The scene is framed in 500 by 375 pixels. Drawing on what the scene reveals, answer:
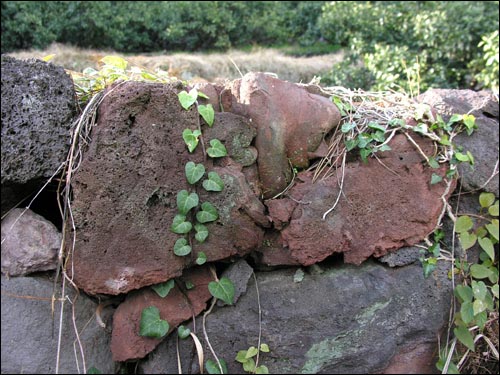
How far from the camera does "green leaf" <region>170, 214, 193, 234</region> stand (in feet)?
6.46

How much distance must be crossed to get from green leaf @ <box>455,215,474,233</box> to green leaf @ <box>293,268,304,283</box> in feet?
2.59

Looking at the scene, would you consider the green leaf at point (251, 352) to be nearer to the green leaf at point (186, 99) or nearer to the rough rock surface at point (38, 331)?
the rough rock surface at point (38, 331)

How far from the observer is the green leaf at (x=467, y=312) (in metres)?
2.19

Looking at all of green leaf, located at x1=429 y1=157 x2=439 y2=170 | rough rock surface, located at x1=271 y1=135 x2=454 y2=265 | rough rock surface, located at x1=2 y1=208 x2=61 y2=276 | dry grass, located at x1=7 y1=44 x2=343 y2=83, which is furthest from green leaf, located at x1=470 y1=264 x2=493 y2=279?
dry grass, located at x1=7 y1=44 x2=343 y2=83

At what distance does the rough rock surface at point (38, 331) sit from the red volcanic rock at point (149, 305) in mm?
98

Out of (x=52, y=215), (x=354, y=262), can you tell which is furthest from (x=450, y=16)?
(x=52, y=215)

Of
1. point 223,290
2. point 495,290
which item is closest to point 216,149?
point 223,290

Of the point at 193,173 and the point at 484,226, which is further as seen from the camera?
the point at 484,226

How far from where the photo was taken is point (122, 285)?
1939 mm

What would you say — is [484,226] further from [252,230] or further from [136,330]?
[136,330]

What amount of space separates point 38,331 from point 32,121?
80 centimetres

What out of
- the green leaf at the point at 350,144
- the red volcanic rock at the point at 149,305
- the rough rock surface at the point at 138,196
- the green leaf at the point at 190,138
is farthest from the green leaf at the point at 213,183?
the green leaf at the point at 350,144

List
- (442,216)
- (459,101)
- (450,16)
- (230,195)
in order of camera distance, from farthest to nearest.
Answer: (450,16) → (459,101) → (442,216) → (230,195)

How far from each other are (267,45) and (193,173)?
9872mm
